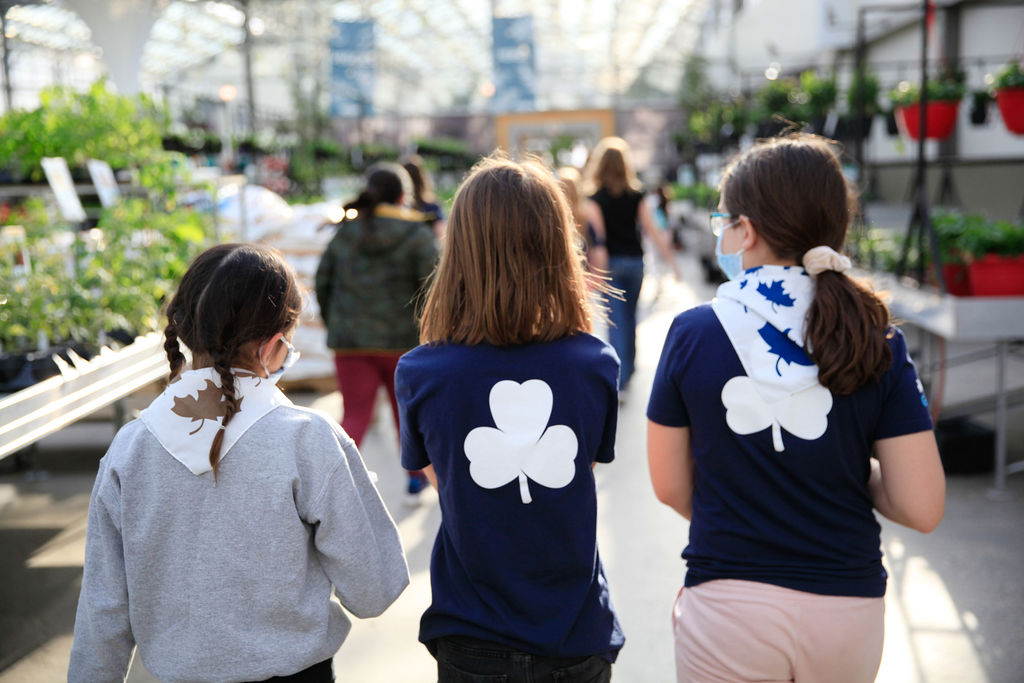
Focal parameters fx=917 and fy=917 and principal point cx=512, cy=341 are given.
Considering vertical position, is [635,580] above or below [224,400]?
below

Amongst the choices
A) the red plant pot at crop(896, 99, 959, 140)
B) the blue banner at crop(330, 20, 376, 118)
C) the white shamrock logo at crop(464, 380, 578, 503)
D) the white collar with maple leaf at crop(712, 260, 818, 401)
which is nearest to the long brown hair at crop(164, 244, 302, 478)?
the white shamrock logo at crop(464, 380, 578, 503)

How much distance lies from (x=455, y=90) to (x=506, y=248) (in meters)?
28.2

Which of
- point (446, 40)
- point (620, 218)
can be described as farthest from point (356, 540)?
point (446, 40)

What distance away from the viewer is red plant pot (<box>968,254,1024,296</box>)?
144 inches

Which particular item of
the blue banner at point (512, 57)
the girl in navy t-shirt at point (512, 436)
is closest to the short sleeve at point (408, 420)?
the girl in navy t-shirt at point (512, 436)

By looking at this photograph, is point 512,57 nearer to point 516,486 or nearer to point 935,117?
point 935,117

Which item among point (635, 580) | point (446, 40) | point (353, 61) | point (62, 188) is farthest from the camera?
point (446, 40)

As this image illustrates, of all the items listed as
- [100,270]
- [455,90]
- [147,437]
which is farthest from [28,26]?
[147,437]

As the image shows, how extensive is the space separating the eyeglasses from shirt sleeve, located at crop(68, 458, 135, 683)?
3.73 ft

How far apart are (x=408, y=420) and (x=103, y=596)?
580 mm

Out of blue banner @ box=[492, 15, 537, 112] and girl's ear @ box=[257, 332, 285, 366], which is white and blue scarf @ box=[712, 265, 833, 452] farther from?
blue banner @ box=[492, 15, 537, 112]

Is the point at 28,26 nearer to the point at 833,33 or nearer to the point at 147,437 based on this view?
the point at 833,33

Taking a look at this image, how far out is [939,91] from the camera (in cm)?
462

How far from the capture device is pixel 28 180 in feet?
14.6
